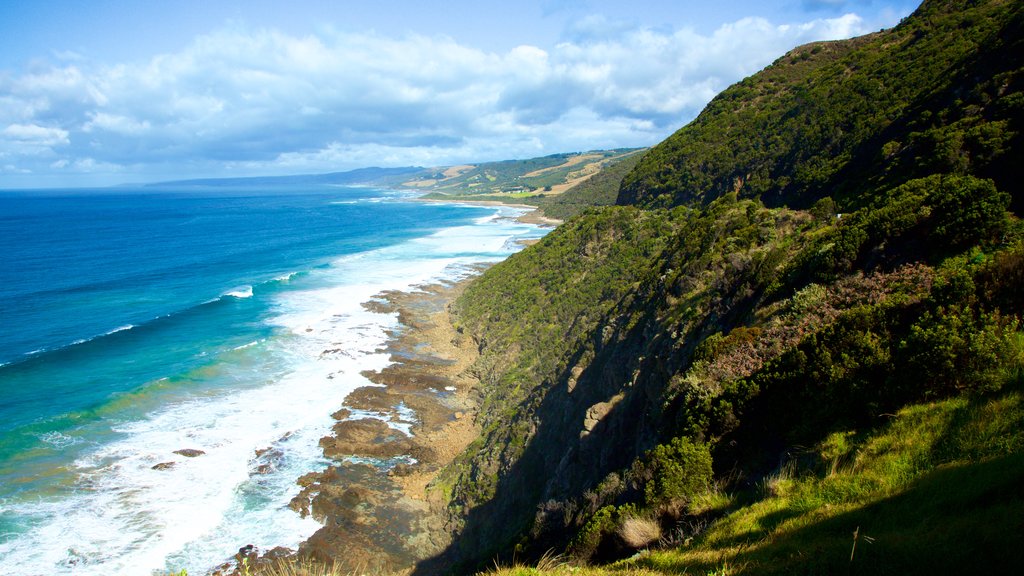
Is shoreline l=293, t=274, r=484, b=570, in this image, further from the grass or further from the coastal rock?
the grass

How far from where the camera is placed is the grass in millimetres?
4590

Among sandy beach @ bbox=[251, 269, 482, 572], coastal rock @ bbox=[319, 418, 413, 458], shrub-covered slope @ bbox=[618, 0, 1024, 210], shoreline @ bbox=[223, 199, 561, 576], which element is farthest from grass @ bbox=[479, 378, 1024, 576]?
coastal rock @ bbox=[319, 418, 413, 458]

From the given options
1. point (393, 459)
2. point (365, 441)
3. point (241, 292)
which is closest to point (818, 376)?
point (393, 459)

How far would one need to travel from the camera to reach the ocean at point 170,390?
2292 cm

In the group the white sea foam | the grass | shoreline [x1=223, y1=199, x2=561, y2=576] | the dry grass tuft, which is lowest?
shoreline [x1=223, y1=199, x2=561, y2=576]

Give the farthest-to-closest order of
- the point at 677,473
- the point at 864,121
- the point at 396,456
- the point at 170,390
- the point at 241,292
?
1. the point at 241,292
2. the point at 170,390
3. the point at 864,121
4. the point at 396,456
5. the point at 677,473

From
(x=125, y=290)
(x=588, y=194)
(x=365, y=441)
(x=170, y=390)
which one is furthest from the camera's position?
(x=588, y=194)

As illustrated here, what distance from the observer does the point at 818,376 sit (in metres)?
9.15

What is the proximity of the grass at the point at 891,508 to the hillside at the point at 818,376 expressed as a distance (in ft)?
0.10

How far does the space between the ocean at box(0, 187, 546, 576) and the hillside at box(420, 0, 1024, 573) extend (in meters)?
11.0

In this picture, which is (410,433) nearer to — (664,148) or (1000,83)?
(1000,83)

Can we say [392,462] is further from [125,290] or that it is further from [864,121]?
[125,290]

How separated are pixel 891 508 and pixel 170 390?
138 feet

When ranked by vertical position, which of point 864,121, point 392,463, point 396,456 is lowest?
point 392,463
